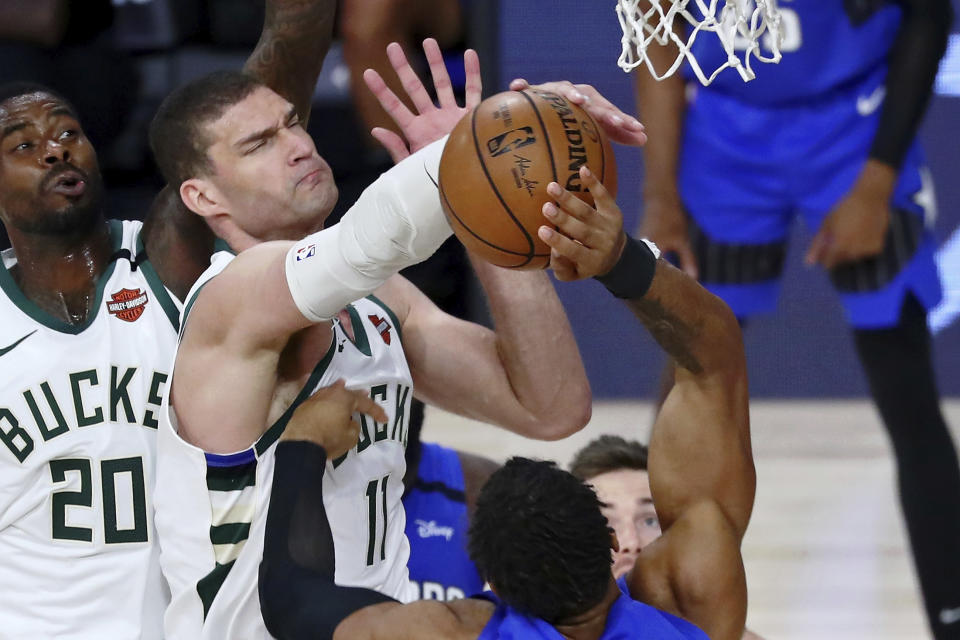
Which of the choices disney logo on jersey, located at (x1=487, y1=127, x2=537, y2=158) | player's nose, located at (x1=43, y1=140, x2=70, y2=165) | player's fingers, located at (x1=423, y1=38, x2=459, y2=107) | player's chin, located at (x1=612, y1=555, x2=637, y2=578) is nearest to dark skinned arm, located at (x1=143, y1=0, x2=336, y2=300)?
player's nose, located at (x1=43, y1=140, x2=70, y2=165)

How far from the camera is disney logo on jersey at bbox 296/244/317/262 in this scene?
85.9 inches

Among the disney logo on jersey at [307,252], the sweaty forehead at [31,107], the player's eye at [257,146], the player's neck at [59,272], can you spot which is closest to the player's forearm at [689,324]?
the disney logo on jersey at [307,252]

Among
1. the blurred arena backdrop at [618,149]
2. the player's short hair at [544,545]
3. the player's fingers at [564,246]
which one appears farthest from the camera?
the blurred arena backdrop at [618,149]

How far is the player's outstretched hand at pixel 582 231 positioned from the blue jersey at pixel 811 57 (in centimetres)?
329

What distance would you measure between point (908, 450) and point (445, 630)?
3.17 m

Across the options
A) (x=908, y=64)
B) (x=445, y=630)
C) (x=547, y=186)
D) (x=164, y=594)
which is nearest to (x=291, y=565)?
(x=445, y=630)

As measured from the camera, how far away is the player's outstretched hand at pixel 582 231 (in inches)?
75.7

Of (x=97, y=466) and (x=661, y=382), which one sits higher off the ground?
(x=97, y=466)

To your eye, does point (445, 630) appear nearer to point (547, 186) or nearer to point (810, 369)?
point (547, 186)

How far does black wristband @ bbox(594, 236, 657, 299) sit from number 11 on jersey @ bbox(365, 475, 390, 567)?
69cm

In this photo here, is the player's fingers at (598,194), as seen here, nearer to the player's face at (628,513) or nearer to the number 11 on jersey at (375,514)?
the number 11 on jersey at (375,514)

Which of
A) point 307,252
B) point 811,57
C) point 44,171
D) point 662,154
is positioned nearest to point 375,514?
point 307,252

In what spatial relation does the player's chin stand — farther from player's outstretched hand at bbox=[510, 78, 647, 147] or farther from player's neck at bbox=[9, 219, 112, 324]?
player's neck at bbox=[9, 219, 112, 324]

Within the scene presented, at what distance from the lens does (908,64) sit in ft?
16.5
